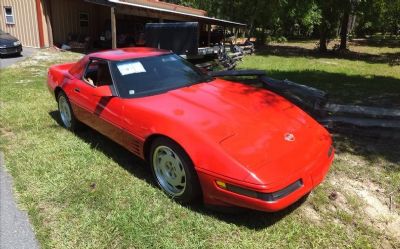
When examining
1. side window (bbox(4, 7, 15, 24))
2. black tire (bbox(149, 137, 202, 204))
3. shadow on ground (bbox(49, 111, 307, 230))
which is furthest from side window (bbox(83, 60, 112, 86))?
side window (bbox(4, 7, 15, 24))

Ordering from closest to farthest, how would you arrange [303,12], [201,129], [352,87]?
1. [201,129]
2. [352,87]
3. [303,12]

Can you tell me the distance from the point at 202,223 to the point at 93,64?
301 cm

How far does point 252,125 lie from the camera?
3.64 meters

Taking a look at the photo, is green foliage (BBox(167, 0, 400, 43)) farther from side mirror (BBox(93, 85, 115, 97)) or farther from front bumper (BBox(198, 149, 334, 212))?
front bumper (BBox(198, 149, 334, 212))

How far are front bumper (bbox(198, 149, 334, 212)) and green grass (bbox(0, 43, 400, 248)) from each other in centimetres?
32

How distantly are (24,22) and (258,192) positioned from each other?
20.3 meters

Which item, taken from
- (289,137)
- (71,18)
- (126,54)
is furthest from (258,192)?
(71,18)

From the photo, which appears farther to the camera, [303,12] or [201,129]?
[303,12]

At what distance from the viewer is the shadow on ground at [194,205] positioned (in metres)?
3.37

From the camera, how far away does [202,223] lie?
3.36 metres

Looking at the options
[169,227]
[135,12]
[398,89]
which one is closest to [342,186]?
[169,227]

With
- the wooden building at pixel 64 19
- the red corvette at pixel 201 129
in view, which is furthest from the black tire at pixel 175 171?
the wooden building at pixel 64 19

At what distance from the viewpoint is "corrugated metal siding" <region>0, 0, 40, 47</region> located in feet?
62.7

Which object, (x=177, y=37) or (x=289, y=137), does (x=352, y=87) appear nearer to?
(x=177, y=37)
